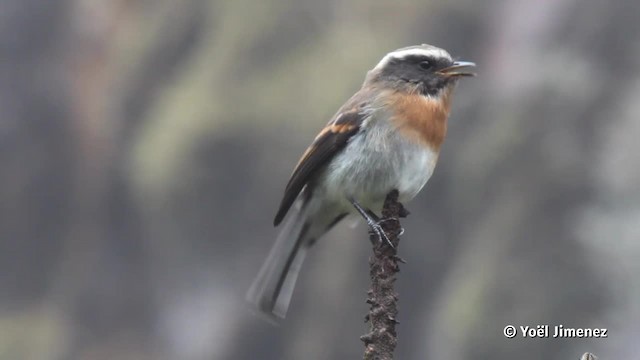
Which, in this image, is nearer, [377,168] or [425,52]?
[377,168]

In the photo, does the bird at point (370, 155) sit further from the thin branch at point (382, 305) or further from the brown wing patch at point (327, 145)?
the thin branch at point (382, 305)

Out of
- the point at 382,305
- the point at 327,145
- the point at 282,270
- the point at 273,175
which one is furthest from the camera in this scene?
the point at 273,175

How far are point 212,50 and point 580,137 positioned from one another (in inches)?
72.8

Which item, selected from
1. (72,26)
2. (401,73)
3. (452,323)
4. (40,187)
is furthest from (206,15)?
(401,73)

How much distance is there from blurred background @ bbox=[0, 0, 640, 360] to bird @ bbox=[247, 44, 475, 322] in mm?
1659

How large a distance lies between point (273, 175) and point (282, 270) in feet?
7.17

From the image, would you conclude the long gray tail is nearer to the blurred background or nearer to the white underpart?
the white underpart

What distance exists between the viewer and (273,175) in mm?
4426

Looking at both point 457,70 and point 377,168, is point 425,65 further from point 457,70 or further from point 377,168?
point 377,168

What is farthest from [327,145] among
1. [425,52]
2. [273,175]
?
[273,175]

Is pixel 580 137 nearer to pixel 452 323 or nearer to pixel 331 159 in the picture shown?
pixel 452 323

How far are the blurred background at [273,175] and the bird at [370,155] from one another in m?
1.66

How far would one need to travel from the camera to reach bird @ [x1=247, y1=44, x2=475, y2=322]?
2258 millimetres

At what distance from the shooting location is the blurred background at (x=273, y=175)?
4109 mm
